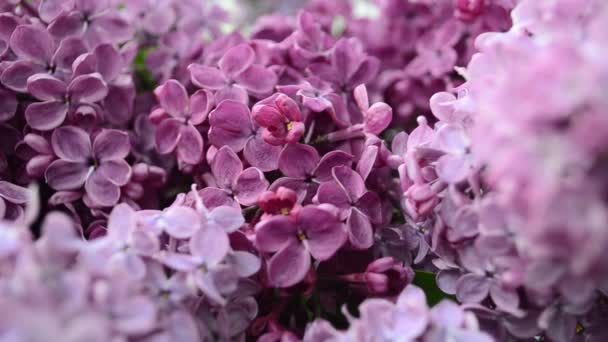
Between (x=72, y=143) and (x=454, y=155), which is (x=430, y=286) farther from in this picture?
(x=72, y=143)

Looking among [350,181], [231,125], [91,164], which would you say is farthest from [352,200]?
[91,164]

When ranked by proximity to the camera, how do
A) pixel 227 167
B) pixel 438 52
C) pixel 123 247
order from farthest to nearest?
pixel 438 52, pixel 227 167, pixel 123 247

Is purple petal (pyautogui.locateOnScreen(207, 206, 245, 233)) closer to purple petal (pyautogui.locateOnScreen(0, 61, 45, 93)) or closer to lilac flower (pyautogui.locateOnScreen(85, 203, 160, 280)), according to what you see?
lilac flower (pyautogui.locateOnScreen(85, 203, 160, 280))

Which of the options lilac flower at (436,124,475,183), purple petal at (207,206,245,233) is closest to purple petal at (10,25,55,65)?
purple petal at (207,206,245,233)

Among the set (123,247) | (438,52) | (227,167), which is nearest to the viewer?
(123,247)

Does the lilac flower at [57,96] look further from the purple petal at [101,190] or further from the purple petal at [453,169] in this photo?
the purple petal at [453,169]

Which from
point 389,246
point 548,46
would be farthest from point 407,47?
point 548,46

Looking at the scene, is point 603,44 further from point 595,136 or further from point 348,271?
point 348,271

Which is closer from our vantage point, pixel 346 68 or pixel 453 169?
pixel 453 169
